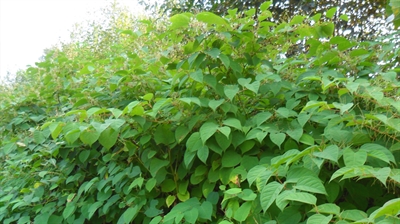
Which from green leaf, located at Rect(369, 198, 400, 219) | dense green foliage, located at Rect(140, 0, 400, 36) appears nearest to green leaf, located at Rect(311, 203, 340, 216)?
green leaf, located at Rect(369, 198, 400, 219)

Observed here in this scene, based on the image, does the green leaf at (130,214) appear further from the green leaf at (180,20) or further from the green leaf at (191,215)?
the green leaf at (180,20)

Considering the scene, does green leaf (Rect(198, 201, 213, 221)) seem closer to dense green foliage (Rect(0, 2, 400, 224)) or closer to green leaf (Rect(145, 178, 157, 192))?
dense green foliage (Rect(0, 2, 400, 224))

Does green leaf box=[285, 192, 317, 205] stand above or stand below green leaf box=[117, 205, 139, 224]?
above

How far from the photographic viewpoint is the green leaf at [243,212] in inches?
51.3

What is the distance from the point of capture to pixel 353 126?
1352mm

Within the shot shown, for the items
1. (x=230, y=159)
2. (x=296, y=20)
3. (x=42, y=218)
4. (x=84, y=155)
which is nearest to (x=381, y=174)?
(x=230, y=159)

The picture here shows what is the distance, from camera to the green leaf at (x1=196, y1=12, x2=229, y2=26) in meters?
1.51

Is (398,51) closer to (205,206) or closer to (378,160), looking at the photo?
(378,160)

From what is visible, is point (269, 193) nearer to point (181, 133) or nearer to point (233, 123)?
point (233, 123)

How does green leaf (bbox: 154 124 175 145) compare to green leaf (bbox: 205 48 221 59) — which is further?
green leaf (bbox: 154 124 175 145)

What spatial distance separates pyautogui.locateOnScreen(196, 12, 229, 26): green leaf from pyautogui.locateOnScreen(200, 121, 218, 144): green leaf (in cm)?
42

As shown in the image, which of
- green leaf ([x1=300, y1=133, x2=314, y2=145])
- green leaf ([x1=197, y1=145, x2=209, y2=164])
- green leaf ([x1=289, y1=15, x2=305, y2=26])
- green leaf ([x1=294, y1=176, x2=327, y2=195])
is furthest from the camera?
green leaf ([x1=289, y1=15, x2=305, y2=26])

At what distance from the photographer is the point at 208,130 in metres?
1.45

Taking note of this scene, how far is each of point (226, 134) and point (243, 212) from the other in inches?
11.0
